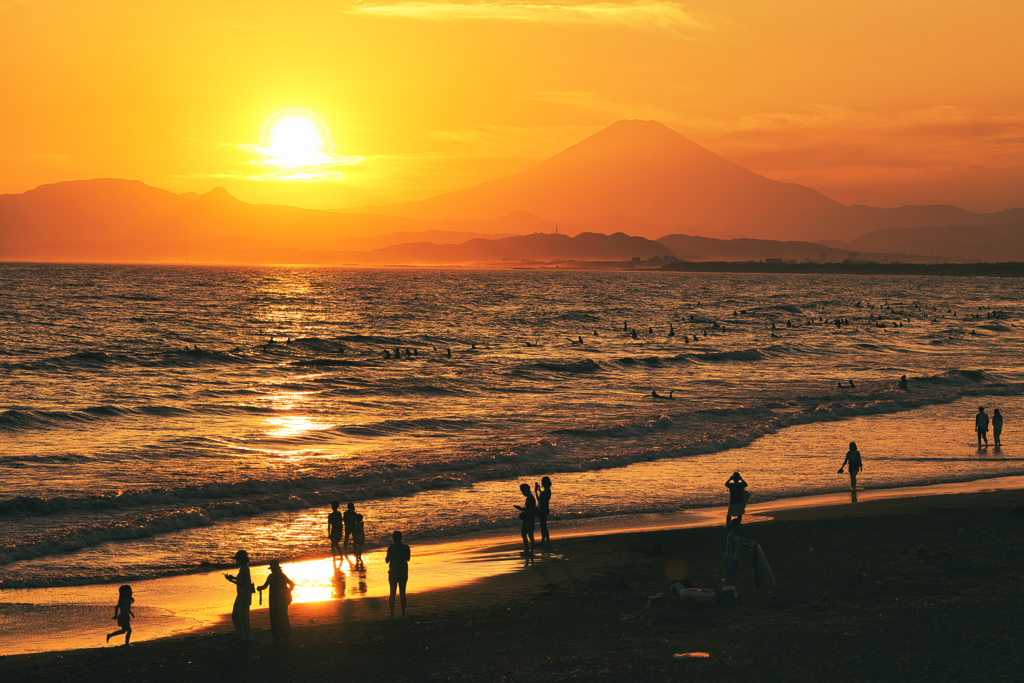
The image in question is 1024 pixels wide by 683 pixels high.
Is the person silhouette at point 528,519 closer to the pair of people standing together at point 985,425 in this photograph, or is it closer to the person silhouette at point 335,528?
the person silhouette at point 335,528

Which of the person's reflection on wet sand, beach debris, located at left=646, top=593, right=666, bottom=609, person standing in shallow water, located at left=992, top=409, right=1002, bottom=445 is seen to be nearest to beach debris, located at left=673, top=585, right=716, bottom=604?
beach debris, located at left=646, top=593, right=666, bottom=609

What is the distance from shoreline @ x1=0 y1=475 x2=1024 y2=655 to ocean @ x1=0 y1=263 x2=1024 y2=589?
69cm

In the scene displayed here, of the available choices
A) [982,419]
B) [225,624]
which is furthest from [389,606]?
[982,419]

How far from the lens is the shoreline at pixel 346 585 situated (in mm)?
12156

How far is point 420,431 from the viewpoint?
29.6m

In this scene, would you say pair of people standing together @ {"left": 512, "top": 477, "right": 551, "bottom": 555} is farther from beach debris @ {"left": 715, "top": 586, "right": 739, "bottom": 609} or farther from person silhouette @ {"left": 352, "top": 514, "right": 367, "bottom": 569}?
beach debris @ {"left": 715, "top": 586, "right": 739, "bottom": 609}

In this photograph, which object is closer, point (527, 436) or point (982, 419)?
point (982, 419)

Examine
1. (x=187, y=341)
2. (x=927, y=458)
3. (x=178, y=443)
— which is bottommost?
(x=927, y=458)

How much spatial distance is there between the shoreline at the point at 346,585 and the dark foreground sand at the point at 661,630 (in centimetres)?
18

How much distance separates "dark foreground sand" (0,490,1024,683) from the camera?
9.95 metres

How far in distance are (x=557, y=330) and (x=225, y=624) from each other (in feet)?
237

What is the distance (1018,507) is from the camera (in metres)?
16.9

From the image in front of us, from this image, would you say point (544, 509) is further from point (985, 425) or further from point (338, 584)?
point (985, 425)

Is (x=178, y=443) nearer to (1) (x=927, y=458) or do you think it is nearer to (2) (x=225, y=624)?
(2) (x=225, y=624)
